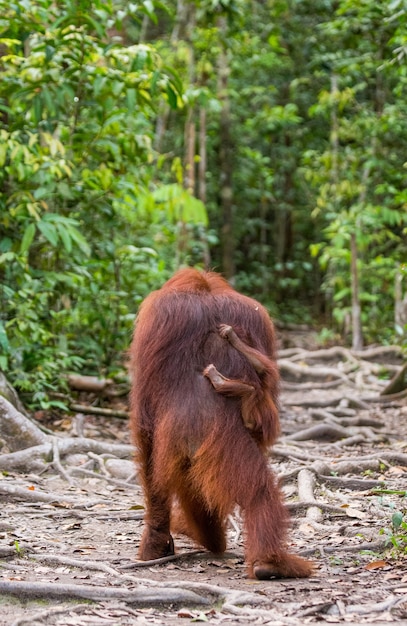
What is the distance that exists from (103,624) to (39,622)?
18 cm

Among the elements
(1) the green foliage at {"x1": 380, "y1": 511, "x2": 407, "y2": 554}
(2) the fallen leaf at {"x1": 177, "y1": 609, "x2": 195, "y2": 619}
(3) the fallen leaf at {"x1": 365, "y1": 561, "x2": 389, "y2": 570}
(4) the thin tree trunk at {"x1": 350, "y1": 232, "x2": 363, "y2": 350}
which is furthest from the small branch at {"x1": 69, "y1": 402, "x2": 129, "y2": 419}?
(4) the thin tree trunk at {"x1": 350, "y1": 232, "x2": 363, "y2": 350}

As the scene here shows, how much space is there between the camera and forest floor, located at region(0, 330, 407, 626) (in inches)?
102

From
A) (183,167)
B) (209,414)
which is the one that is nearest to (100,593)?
(209,414)

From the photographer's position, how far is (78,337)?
6637 millimetres

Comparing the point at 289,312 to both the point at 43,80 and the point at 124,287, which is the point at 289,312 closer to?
the point at 124,287

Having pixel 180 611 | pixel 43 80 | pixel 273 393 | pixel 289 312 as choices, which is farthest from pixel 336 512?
pixel 289 312

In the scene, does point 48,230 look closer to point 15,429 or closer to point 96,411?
point 15,429

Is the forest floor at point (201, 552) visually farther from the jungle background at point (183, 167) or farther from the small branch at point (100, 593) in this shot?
the jungle background at point (183, 167)

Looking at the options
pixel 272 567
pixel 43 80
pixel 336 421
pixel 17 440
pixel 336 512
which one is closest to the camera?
pixel 272 567

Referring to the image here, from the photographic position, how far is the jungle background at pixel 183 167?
5.41 m

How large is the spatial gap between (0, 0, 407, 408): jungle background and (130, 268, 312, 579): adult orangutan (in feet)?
4.35

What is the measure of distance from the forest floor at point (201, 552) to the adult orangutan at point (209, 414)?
0.54 feet

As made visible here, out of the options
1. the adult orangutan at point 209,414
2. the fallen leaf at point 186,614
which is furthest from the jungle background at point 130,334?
the adult orangutan at point 209,414

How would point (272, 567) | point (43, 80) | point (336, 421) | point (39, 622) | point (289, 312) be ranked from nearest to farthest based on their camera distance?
point (39, 622)
point (272, 567)
point (43, 80)
point (336, 421)
point (289, 312)
